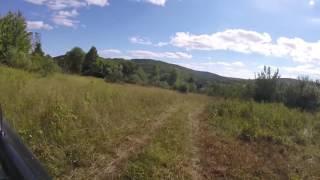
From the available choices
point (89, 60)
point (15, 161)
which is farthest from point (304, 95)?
point (89, 60)

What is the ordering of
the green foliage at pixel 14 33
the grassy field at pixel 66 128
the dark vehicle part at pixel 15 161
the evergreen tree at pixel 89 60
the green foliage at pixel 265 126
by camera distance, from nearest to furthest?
1. the dark vehicle part at pixel 15 161
2. the grassy field at pixel 66 128
3. the green foliage at pixel 265 126
4. the green foliage at pixel 14 33
5. the evergreen tree at pixel 89 60

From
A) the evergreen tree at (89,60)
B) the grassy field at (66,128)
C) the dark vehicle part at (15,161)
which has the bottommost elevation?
the grassy field at (66,128)

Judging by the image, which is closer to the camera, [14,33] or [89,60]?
[14,33]

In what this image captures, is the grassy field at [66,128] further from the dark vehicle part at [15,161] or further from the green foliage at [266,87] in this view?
the green foliage at [266,87]

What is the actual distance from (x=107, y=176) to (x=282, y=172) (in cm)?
326

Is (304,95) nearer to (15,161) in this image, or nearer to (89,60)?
(15,161)

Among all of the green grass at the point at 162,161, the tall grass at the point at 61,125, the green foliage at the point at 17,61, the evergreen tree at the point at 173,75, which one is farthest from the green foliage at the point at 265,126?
the evergreen tree at the point at 173,75

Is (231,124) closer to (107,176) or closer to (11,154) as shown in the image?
(107,176)

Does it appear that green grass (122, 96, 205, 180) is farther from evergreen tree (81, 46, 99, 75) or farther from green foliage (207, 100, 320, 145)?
evergreen tree (81, 46, 99, 75)

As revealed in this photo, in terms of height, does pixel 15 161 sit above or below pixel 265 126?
above

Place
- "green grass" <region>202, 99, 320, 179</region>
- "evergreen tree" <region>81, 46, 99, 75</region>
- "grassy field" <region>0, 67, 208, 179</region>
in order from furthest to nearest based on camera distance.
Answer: "evergreen tree" <region>81, 46, 99, 75</region>
"green grass" <region>202, 99, 320, 179</region>
"grassy field" <region>0, 67, 208, 179</region>

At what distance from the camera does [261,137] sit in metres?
10.8

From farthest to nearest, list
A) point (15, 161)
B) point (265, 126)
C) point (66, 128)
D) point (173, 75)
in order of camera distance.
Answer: point (173, 75) < point (265, 126) < point (66, 128) < point (15, 161)

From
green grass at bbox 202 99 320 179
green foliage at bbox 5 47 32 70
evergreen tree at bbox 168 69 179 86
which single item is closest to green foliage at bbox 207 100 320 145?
green grass at bbox 202 99 320 179
